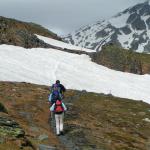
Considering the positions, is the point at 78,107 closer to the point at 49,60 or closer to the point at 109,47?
the point at 49,60

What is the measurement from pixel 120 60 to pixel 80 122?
6298cm

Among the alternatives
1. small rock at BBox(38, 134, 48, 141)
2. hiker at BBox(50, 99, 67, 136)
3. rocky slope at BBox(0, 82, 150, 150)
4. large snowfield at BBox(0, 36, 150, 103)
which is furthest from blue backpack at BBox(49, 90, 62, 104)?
large snowfield at BBox(0, 36, 150, 103)

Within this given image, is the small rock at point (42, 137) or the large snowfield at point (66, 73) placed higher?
the large snowfield at point (66, 73)

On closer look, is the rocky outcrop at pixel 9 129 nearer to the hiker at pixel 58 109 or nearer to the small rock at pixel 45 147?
the small rock at pixel 45 147

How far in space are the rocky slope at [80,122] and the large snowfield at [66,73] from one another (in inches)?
502

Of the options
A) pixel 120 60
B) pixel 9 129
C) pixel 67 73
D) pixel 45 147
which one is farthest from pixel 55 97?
pixel 120 60

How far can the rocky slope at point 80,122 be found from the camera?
98.7 ft

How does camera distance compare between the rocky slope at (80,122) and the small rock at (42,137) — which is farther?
the rocky slope at (80,122)

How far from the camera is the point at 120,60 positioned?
99500 millimetres

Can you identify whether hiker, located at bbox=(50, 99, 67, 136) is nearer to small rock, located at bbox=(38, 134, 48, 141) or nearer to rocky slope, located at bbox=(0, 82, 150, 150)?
rocky slope, located at bbox=(0, 82, 150, 150)

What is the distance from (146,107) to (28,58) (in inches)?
1252

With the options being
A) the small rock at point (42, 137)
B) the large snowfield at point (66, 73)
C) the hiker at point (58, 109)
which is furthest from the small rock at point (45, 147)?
the large snowfield at point (66, 73)

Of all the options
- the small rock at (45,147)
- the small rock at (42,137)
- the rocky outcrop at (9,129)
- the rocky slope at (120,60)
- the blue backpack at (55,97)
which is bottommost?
the small rock at (45,147)

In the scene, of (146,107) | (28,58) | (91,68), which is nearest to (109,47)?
(91,68)
